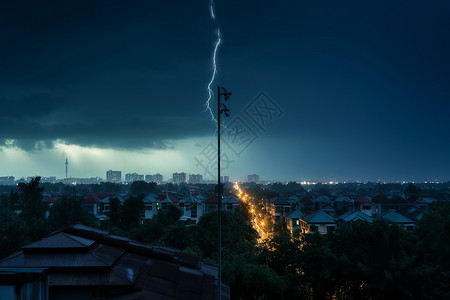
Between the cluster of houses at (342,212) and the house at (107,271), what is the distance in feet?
59.1

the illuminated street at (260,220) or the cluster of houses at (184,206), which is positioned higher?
the cluster of houses at (184,206)

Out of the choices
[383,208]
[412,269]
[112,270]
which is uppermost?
[112,270]

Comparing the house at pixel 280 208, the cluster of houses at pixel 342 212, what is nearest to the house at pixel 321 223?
the cluster of houses at pixel 342 212

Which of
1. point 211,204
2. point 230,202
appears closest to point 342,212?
point 230,202

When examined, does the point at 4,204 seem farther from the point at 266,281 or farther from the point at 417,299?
the point at 417,299

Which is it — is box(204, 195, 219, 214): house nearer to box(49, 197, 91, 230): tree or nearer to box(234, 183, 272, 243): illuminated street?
box(234, 183, 272, 243): illuminated street

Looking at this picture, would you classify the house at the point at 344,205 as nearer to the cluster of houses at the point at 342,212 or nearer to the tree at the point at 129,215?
the cluster of houses at the point at 342,212

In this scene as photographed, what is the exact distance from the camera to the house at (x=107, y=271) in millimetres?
7504

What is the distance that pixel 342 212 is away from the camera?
41906 millimetres

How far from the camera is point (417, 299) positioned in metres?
10.8

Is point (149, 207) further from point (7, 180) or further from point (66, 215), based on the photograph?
point (7, 180)

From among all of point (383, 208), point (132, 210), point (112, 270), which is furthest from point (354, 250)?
point (383, 208)

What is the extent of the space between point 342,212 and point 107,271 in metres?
41.8

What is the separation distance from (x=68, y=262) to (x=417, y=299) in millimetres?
13886
